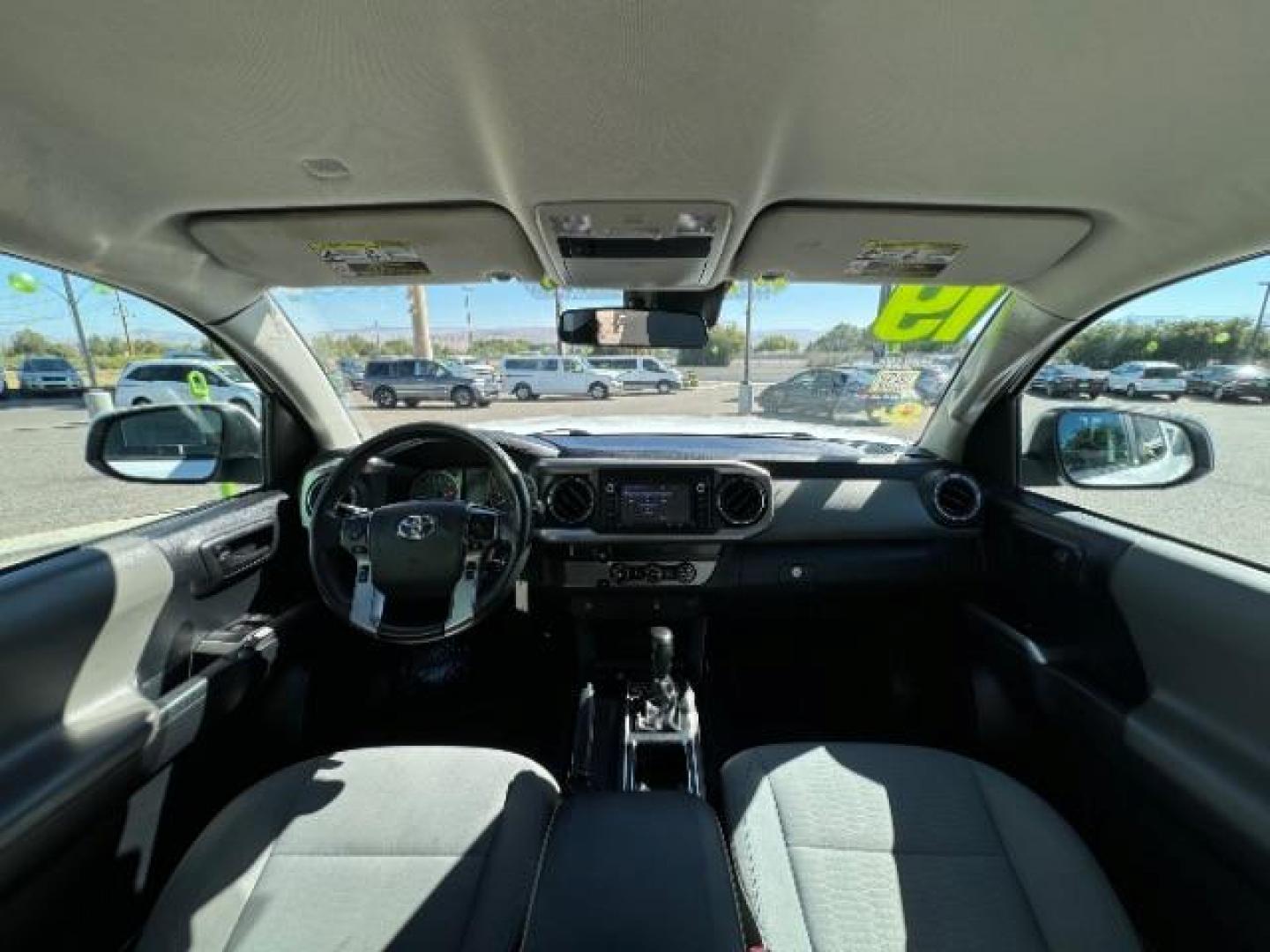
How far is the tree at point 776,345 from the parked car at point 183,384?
2.04 m

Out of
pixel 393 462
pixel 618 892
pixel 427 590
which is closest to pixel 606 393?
pixel 393 462

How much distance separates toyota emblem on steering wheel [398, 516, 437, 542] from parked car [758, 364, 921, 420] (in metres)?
1.76

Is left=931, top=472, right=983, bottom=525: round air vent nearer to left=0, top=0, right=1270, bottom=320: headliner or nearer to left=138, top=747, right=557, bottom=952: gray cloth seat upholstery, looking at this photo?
left=0, top=0, right=1270, bottom=320: headliner

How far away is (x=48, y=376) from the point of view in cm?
204

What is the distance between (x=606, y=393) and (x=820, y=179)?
297 cm

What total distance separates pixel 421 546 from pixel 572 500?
2.38 ft

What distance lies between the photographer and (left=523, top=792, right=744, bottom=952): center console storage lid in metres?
0.87

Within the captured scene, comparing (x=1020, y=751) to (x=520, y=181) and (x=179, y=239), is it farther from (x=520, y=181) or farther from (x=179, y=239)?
(x=179, y=239)

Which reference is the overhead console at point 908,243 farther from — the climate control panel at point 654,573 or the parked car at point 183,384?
the parked car at point 183,384

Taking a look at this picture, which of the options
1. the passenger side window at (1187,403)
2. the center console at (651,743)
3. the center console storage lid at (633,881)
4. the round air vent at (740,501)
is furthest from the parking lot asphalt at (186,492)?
the center console storage lid at (633,881)

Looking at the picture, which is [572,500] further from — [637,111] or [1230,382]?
[1230,382]

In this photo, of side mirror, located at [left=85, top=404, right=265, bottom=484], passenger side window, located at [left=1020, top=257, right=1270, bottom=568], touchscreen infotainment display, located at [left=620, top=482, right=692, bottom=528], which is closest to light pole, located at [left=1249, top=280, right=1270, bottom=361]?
passenger side window, located at [left=1020, top=257, right=1270, bottom=568]

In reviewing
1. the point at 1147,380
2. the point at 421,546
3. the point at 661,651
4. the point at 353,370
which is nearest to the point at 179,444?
the point at 353,370

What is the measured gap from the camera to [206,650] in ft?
6.48
